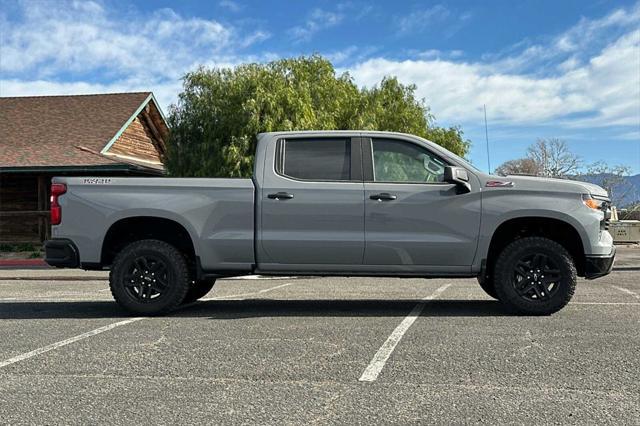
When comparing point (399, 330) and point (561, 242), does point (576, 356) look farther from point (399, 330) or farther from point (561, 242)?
point (561, 242)

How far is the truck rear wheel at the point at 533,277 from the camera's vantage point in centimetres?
636

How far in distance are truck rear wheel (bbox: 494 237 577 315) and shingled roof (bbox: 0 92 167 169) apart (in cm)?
1545

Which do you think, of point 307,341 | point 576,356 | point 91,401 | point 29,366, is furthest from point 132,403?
point 576,356

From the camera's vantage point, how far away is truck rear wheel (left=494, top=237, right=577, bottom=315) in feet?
20.9

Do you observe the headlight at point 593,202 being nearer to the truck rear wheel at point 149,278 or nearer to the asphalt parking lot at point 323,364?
the asphalt parking lot at point 323,364

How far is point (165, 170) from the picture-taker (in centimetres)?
2159

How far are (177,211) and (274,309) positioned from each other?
1.73m

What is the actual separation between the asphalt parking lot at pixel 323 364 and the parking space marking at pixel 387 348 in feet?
0.07

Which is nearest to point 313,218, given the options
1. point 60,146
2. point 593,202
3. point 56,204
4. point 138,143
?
point 56,204

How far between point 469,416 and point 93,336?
3715mm

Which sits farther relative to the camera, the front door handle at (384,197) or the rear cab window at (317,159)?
the rear cab window at (317,159)

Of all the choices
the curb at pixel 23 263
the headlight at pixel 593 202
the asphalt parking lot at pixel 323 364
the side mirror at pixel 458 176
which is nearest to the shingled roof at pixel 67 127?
the curb at pixel 23 263

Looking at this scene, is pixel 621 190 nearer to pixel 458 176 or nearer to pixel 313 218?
pixel 458 176

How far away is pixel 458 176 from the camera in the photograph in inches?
246
